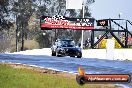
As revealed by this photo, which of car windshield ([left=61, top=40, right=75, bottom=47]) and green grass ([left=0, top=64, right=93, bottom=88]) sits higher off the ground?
car windshield ([left=61, top=40, right=75, bottom=47])

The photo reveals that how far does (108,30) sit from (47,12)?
34324 millimetres

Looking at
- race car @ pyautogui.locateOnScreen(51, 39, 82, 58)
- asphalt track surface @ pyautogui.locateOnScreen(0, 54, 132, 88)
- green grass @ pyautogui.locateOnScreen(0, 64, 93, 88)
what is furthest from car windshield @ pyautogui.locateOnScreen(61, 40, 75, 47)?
green grass @ pyautogui.locateOnScreen(0, 64, 93, 88)

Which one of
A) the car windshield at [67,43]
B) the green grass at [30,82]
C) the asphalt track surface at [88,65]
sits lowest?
the asphalt track surface at [88,65]

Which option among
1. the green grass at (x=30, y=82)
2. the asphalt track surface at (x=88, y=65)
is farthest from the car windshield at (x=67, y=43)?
the green grass at (x=30, y=82)

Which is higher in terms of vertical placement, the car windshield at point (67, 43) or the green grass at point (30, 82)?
the car windshield at point (67, 43)

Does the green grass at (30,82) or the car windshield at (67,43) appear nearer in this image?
the green grass at (30,82)

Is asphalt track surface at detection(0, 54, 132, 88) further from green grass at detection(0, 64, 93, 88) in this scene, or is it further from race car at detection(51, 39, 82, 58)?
race car at detection(51, 39, 82, 58)

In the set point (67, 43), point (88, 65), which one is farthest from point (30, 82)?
point (67, 43)

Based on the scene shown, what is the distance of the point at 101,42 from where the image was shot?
55250 mm

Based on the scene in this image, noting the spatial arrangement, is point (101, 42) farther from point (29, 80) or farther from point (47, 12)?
point (29, 80)

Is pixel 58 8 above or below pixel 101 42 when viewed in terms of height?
above

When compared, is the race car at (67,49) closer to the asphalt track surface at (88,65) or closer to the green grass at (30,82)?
the asphalt track surface at (88,65)

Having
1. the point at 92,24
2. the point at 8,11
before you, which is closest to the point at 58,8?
the point at 8,11

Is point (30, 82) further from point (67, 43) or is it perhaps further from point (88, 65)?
point (67, 43)
